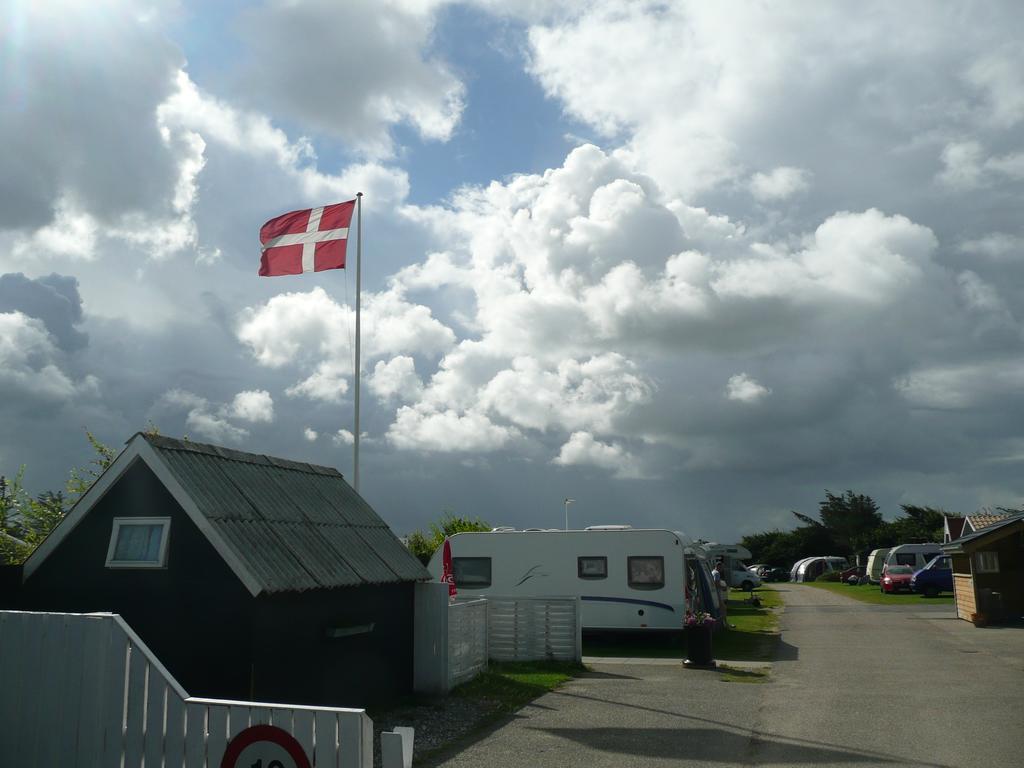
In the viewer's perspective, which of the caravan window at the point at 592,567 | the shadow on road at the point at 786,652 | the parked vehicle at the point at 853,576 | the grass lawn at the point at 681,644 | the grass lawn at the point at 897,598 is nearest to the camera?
the shadow on road at the point at 786,652

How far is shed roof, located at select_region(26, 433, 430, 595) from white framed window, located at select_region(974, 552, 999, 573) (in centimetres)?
2137

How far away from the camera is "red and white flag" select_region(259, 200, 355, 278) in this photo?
1883 centimetres

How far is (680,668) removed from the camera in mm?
18016

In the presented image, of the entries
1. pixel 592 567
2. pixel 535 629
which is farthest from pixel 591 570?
pixel 535 629

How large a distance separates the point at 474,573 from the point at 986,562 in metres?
16.6

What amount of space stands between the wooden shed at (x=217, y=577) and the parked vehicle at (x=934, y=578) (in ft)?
116

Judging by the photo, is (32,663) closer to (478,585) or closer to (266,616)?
(266,616)

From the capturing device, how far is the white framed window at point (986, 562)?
2831 cm

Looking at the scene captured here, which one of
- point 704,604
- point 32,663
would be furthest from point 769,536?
point 32,663

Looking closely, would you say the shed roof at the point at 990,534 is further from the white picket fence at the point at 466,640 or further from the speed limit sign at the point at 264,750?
the speed limit sign at the point at 264,750

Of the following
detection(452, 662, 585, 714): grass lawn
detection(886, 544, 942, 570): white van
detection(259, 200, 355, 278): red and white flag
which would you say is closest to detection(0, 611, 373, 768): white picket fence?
detection(452, 662, 585, 714): grass lawn

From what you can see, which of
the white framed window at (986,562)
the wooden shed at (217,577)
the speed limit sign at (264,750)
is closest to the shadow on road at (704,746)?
the wooden shed at (217,577)

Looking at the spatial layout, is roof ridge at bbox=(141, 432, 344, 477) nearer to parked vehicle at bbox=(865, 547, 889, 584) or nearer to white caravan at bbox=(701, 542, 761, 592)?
white caravan at bbox=(701, 542, 761, 592)

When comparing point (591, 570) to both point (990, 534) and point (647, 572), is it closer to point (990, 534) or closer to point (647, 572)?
point (647, 572)
